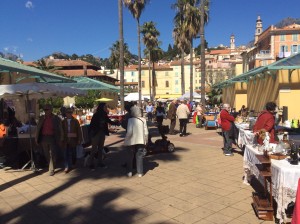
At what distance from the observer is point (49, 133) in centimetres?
753

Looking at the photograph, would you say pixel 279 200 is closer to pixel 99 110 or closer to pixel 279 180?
pixel 279 180

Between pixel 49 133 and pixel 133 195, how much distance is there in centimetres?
271

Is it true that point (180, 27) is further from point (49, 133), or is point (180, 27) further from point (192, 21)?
point (49, 133)

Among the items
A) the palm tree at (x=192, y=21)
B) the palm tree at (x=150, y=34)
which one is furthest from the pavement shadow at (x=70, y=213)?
the palm tree at (x=150, y=34)

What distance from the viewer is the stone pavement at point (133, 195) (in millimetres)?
4898

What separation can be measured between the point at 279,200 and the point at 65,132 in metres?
5.16

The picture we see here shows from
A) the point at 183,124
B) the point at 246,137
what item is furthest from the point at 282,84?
the point at 246,137

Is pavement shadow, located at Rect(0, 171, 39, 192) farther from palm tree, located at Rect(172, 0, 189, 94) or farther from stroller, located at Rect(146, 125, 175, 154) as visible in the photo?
palm tree, located at Rect(172, 0, 189, 94)

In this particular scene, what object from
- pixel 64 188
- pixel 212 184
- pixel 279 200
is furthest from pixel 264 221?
pixel 64 188

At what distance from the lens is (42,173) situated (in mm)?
7844

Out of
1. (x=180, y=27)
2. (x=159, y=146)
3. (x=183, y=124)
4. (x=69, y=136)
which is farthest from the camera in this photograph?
(x=180, y=27)

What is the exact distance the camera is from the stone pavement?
193 inches

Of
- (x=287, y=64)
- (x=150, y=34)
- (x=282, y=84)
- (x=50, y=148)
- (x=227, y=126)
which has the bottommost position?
(x=50, y=148)

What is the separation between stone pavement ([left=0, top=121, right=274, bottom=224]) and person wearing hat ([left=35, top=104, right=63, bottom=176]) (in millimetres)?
492
